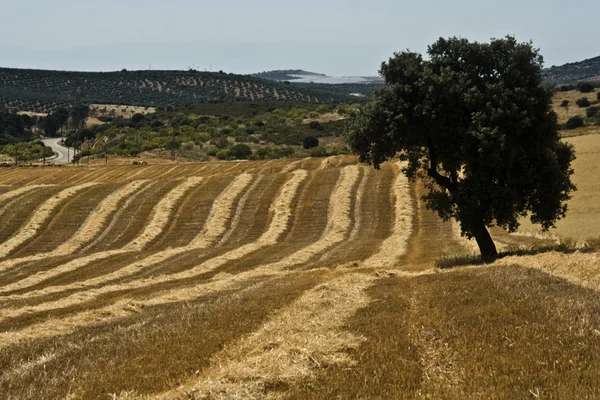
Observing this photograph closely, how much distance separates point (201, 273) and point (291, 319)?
16.7 meters

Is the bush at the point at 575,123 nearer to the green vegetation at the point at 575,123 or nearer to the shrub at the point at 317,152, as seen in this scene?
the green vegetation at the point at 575,123

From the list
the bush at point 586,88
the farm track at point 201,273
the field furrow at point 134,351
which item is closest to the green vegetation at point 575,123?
the farm track at point 201,273

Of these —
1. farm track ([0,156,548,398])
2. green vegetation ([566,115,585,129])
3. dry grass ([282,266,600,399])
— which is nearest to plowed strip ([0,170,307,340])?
farm track ([0,156,548,398])

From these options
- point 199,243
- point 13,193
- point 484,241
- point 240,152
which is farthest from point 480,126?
point 240,152

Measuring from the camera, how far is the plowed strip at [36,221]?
41.4m

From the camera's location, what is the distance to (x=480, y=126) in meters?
25.8

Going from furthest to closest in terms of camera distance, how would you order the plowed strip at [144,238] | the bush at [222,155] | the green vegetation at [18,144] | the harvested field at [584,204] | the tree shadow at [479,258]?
the green vegetation at [18,144]
the bush at [222,155]
the harvested field at [584,204]
the plowed strip at [144,238]
the tree shadow at [479,258]

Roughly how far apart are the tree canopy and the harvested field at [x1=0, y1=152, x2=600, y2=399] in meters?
4.55

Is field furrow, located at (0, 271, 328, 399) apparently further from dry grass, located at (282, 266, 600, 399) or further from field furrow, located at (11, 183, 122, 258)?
field furrow, located at (11, 183, 122, 258)

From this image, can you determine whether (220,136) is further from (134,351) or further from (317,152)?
(134,351)

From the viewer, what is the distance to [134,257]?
1471 inches

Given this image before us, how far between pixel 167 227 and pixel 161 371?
3883cm

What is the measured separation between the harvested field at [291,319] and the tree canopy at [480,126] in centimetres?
455

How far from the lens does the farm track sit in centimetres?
1044
